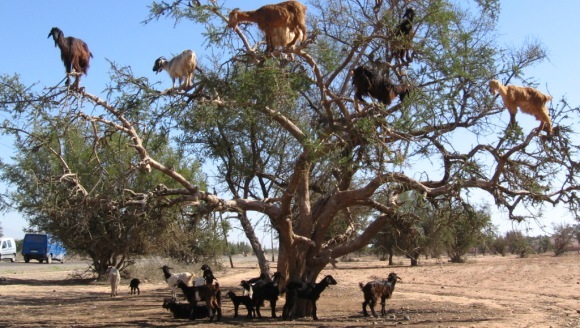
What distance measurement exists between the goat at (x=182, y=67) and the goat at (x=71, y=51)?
51.0 inches

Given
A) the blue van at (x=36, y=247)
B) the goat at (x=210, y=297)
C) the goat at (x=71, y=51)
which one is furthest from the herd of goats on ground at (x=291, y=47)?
the blue van at (x=36, y=247)

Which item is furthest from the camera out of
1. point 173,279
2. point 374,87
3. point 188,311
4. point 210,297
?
point 173,279

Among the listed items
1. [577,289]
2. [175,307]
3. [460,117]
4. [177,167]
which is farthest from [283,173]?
[577,289]

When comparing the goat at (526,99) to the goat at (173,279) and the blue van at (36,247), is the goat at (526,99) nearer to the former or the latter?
the goat at (173,279)

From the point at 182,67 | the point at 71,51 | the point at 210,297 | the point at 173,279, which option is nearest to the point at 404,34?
the point at 182,67

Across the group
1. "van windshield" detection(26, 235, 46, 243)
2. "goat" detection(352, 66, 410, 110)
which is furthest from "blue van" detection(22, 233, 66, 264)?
"goat" detection(352, 66, 410, 110)

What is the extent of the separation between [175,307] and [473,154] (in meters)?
6.54

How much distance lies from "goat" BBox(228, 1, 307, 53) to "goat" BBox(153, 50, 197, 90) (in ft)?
2.81

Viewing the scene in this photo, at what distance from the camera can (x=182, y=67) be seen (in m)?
9.70

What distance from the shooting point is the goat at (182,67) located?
9594 millimetres

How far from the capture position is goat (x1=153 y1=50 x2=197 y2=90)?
9.59 meters

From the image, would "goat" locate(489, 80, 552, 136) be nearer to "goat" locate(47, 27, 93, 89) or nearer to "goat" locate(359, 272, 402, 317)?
"goat" locate(359, 272, 402, 317)

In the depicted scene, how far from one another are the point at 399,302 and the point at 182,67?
32.1 feet

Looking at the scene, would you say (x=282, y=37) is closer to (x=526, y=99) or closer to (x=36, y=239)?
(x=526, y=99)
